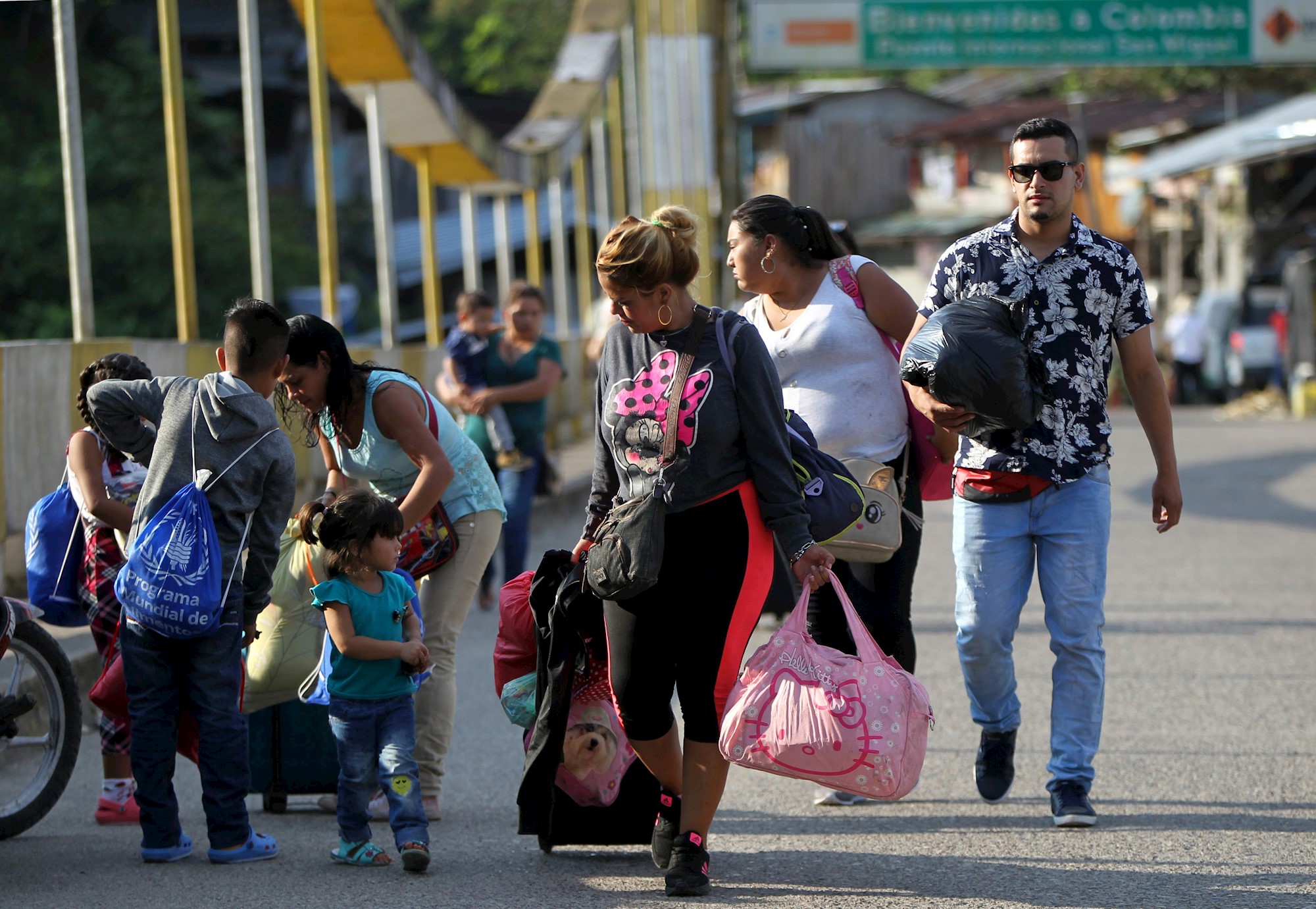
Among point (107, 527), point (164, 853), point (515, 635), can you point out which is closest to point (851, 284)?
point (515, 635)

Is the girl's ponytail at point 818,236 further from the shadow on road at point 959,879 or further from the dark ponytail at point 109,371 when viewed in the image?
the dark ponytail at point 109,371

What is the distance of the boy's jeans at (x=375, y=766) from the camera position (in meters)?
4.41

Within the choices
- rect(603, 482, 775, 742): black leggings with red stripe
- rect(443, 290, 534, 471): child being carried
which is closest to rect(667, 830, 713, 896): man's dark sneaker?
rect(603, 482, 775, 742): black leggings with red stripe

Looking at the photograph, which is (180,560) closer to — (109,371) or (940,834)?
(109,371)

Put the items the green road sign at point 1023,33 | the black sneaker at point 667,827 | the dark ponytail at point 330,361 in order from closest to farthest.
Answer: the black sneaker at point 667,827, the dark ponytail at point 330,361, the green road sign at point 1023,33

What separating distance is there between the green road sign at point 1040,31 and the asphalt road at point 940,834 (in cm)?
1948

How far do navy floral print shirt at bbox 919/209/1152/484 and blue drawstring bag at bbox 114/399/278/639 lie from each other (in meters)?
2.13

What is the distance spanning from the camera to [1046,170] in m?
4.67

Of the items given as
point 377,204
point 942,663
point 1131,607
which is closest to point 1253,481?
point 1131,607

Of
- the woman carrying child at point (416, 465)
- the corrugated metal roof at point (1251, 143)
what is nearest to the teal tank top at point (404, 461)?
the woman carrying child at point (416, 465)

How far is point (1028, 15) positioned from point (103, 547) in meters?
23.2

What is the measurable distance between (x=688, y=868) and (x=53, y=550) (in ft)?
7.18

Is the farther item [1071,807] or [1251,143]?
[1251,143]

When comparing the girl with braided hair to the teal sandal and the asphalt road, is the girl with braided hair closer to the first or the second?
the asphalt road
